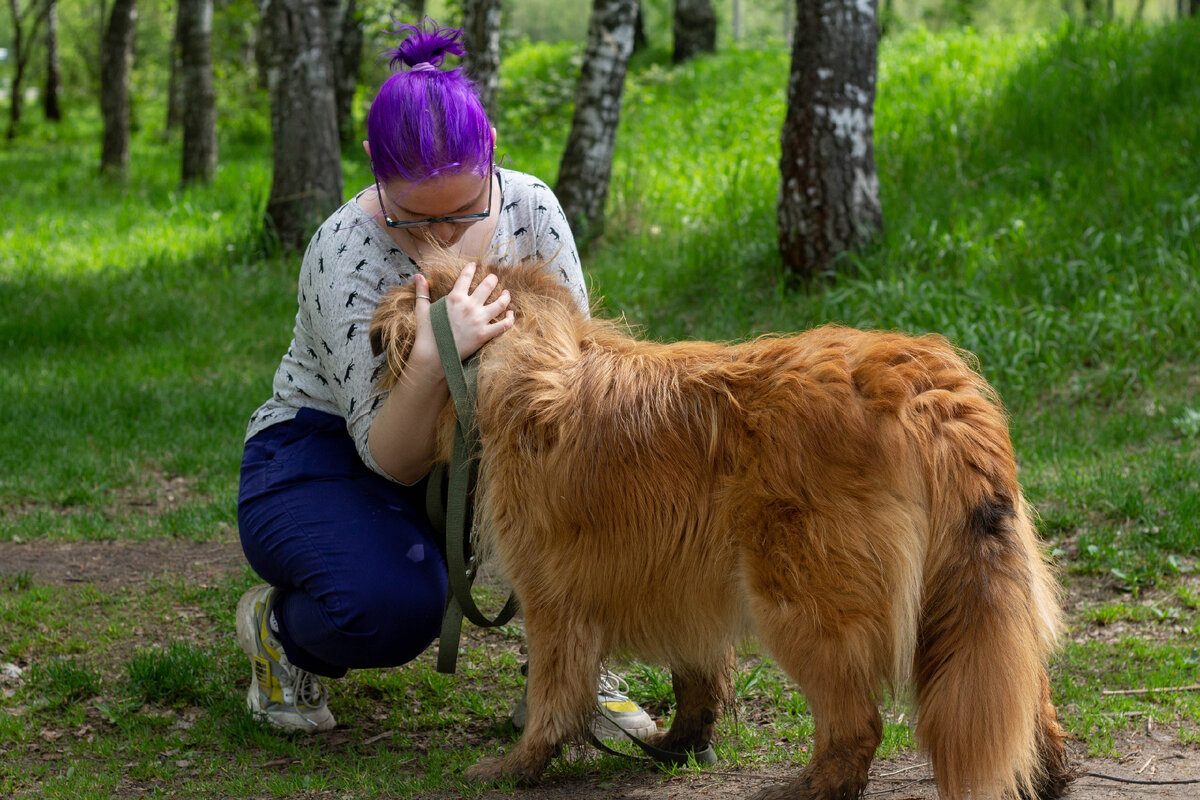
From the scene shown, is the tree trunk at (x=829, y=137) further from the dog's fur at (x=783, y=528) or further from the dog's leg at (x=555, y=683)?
the dog's leg at (x=555, y=683)

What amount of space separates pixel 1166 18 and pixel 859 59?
4.39 m

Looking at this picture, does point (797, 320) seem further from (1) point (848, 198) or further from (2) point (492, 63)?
(2) point (492, 63)

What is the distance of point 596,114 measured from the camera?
7.68 metres

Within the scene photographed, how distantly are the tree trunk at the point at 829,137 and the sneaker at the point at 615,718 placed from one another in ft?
12.5

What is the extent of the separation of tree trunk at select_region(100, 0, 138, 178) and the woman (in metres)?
10.8

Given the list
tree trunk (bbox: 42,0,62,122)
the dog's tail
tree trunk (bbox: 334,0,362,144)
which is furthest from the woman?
tree trunk (bbox: 42,0,62,122)

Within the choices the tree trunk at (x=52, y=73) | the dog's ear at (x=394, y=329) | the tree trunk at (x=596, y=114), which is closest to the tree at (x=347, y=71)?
the tree trunk at (x=596, y=114)

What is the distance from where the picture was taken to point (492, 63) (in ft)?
31.7

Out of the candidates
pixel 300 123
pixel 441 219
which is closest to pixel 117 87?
pixel 300 123

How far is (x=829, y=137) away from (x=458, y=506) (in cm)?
428

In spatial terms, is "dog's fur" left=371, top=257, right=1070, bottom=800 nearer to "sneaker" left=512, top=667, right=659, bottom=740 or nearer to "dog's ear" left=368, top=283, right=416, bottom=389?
"dog's ear" left=368, top=283, right=416, bottom=389

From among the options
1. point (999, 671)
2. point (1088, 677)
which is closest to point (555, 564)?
point (999, 671)

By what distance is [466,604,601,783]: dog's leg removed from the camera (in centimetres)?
256

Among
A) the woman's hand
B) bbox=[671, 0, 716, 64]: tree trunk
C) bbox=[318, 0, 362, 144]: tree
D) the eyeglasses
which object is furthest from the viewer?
bbox=[671, 0, 716, 64]: tree trunk
